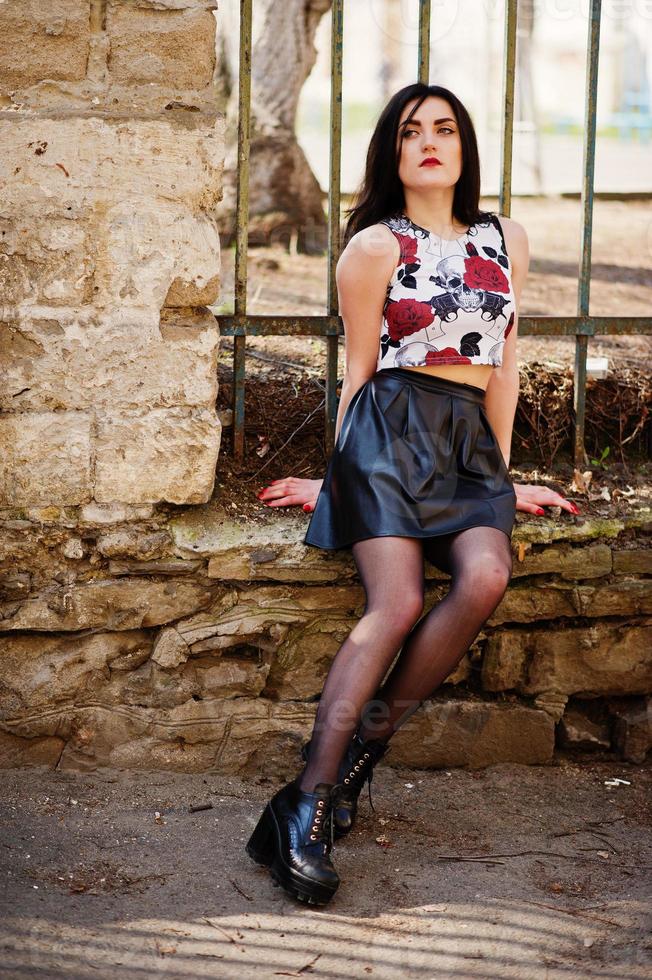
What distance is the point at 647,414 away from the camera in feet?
10.4

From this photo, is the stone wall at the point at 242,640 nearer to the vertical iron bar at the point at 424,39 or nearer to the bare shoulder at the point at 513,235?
the bare shoulder at the point at 513,235

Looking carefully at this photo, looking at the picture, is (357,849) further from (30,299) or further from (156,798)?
(30,299)

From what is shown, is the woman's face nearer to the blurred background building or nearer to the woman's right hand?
the woman's right hand

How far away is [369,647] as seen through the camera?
2.42 metres

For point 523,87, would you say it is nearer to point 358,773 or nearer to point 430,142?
point 430,142

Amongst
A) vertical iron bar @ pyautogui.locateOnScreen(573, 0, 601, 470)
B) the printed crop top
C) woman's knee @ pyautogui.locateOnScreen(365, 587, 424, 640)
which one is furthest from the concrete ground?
the printed crop top

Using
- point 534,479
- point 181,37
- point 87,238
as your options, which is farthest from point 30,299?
point 534,479

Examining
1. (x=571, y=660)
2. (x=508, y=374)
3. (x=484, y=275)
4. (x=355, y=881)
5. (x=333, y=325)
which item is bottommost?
(x=355, y=881)

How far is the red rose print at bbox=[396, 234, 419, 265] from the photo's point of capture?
2.68 m

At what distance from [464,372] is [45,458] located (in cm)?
115

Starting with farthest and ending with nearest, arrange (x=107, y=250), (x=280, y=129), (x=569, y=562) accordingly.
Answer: (x=280, y=129)
(x=569, y=562)
(x=107, y=250)

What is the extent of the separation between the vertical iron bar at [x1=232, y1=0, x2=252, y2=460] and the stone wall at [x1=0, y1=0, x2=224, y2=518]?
11 cm

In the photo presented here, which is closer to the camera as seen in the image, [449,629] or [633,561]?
[449,629]

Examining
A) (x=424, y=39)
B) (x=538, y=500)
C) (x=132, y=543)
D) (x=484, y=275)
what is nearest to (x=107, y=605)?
(x=132, y=543)
